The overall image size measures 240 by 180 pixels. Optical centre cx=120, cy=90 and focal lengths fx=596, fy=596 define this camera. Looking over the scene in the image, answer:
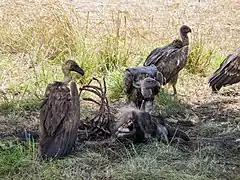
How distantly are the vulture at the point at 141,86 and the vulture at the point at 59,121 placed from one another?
699 millimetres

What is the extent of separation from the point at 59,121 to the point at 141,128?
714 millimetres

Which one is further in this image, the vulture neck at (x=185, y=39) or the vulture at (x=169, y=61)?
the vulture neck at (x=185, y=39)

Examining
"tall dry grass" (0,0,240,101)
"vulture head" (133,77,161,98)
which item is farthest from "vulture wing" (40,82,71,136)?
"tall dry grass" (0,0,240,101)

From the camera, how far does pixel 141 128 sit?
4.92 m

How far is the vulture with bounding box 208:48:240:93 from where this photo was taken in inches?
275

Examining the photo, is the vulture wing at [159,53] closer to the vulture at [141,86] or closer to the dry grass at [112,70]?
the dry grass at [112,70]

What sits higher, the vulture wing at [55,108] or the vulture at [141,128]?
the vulture wing at [55,108]

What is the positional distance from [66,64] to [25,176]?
133cm

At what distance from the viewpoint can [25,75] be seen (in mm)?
7297

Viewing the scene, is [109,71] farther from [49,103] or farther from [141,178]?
[141,178]

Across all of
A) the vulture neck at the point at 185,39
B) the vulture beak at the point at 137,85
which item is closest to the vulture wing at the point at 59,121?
the vulture beak at the point at 137,85

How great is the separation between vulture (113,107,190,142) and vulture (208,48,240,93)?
206 centimetres

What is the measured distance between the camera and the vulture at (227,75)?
698 cm

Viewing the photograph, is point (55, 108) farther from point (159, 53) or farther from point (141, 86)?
point (159, 53)
